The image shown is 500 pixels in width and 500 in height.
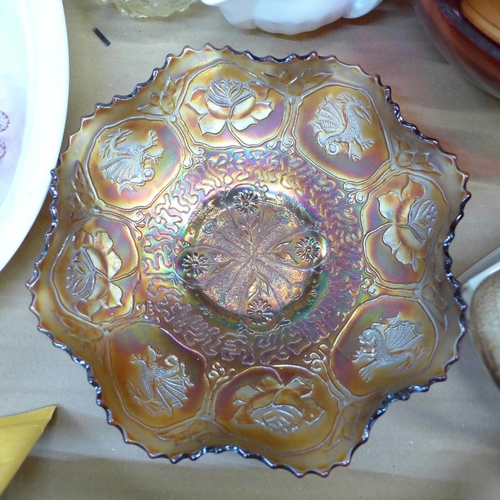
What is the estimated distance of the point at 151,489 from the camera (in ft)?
1.56

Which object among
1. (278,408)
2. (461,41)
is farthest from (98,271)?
(461,41)

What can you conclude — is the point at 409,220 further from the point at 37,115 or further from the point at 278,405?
the point at 37,115

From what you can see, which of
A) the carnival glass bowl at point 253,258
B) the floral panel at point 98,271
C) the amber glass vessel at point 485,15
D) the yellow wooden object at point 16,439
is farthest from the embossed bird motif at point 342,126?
the yellow wooden object at point 16,439

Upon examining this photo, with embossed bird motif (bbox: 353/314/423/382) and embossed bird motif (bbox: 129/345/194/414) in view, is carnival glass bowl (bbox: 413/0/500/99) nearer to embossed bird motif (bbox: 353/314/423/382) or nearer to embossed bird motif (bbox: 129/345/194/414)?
embossed bird motif (bbox: 353/314/423/382)

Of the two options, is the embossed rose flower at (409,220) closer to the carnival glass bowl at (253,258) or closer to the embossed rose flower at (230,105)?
the carnival glass bowl at (253,258)

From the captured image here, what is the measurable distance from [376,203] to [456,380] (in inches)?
7.7

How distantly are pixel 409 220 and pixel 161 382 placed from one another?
0.95 ft

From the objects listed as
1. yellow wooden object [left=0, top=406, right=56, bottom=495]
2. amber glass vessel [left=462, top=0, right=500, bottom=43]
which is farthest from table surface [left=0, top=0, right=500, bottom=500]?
amber glass vessel [left=462, top=0, right=500, bottom=43]

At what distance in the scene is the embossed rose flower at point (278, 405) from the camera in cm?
44

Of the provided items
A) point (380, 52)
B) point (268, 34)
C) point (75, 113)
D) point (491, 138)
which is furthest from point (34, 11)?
point (491, 138)

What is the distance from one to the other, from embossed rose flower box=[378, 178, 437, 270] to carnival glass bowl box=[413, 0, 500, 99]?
0.36 ft

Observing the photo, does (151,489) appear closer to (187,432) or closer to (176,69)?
(187,432)

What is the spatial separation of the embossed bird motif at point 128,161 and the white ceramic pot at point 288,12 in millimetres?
144

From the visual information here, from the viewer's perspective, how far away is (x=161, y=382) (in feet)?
1.48
